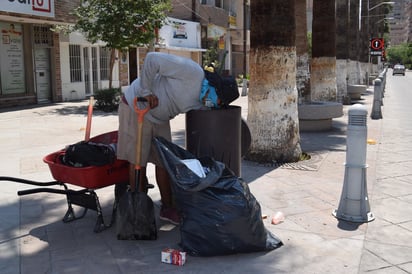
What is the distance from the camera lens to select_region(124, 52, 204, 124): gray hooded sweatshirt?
3924 mm

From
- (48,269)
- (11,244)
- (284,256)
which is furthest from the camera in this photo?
(11,244)

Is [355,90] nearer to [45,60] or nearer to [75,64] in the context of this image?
[75,64]

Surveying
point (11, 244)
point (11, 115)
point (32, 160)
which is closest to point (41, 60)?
point (11, 115)

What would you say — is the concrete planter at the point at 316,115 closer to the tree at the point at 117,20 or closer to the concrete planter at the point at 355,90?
the tree at the point at 117,20

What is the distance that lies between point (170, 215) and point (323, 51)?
392 inches

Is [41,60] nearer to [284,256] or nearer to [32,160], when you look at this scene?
[32,160]

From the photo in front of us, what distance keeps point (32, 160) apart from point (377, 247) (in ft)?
18.5

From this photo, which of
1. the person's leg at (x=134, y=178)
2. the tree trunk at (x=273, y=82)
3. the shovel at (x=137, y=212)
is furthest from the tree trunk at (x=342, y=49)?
the shovel at (x=137, y=212)

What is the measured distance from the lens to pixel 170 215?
454 cm

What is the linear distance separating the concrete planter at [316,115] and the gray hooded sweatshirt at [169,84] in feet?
21.9

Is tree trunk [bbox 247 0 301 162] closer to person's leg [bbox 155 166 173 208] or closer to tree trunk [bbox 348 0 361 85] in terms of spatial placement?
person's leg [bbox 155 166 173 208]

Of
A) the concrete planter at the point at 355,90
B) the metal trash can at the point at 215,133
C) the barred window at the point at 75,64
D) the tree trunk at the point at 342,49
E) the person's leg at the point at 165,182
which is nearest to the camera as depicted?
the metal trash can at the point at 215,133

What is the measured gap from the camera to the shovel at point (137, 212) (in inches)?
157

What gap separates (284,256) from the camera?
3822mm
